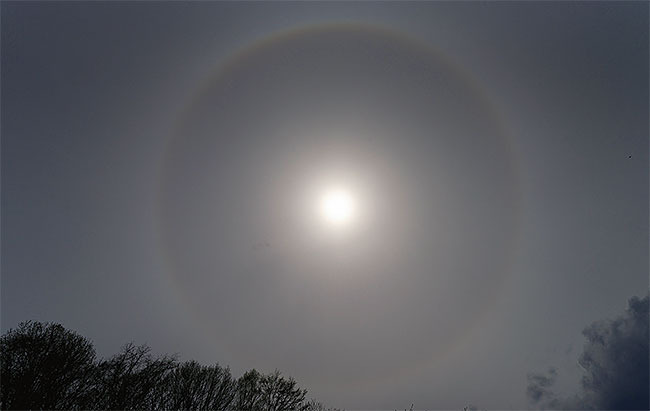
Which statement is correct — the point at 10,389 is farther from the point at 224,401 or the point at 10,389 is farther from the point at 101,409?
the point at 224,401

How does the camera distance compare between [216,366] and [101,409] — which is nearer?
[101,409]

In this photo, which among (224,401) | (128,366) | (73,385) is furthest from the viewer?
(224,401)

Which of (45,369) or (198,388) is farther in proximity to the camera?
(198,388)

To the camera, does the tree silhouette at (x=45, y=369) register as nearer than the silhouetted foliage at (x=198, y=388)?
Yes

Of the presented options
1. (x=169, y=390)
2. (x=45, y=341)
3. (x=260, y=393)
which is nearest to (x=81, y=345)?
(x=45, y=341)

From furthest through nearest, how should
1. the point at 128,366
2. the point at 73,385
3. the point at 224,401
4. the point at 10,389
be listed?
the point at 224,401 < the point at 128,366 < the point at 73,385 < the point at 10,389
